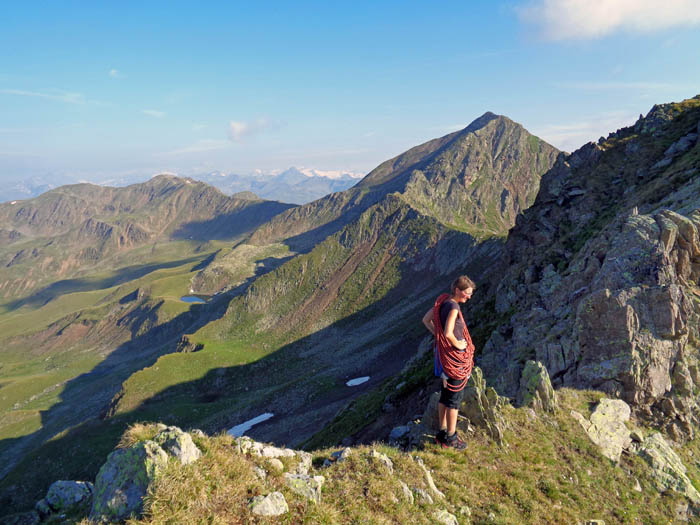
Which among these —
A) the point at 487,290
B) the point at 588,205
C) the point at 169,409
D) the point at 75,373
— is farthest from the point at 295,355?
the point at 75,373

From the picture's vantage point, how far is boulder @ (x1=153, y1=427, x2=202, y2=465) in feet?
26.6

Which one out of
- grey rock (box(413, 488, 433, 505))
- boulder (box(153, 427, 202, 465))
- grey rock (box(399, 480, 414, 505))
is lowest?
grey rock (box(413, 488, 433, 505))

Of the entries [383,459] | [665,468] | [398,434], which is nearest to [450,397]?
[383,459]

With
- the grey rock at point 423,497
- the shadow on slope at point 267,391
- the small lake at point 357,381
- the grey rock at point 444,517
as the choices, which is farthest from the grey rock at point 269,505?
the small lake at point 357,381

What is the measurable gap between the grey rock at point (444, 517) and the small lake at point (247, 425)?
72586 millimetres

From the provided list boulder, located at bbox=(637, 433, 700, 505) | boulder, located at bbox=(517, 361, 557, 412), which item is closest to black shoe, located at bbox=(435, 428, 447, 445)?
boulder, located at bbox=(517, 361, 557, 412)

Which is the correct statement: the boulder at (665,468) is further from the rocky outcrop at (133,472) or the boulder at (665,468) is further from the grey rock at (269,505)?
the rocky outcrop at (133,472)

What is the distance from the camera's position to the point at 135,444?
26.9 feet

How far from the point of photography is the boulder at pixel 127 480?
7281 mm

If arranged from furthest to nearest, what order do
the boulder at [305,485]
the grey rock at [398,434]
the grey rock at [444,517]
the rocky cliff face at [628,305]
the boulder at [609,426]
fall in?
1. the rocky cliff face at [628,305]
2. the grey rock at [398,434]
3. the boulder at [609,426]
4. the grey rock at [444,517]
5. the boulder at [305,485]

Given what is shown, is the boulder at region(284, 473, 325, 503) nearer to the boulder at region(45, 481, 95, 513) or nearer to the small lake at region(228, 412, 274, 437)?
the boulder at region(45, 481, 95, 513)

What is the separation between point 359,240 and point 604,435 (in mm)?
155830

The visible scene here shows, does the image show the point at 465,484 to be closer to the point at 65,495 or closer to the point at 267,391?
the point at 65,495

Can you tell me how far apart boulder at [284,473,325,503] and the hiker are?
4.78 meters
